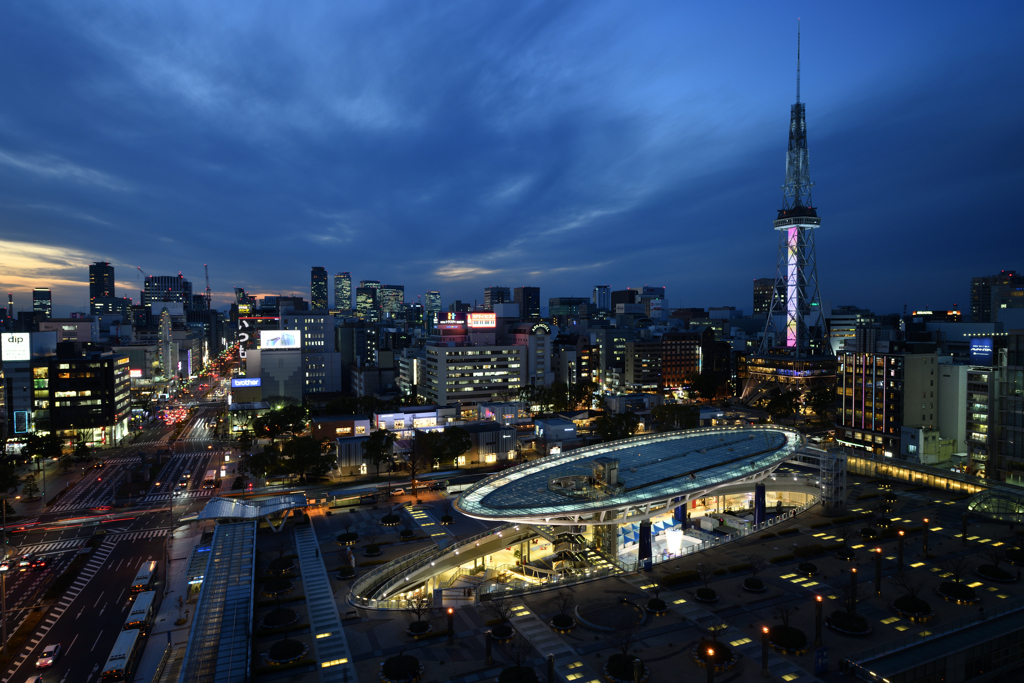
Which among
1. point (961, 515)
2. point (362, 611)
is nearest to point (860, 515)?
point (961, 515)

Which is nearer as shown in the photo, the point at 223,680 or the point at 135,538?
the point at 223,680

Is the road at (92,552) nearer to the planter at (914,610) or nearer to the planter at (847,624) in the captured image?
the planter at (847,624)

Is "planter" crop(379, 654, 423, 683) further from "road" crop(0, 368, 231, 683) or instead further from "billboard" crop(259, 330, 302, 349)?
"billboard" crop(259, 330, 302, 349)

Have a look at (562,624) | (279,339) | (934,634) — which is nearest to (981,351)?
(934,634)

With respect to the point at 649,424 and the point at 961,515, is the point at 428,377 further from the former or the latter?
the point at 961,515

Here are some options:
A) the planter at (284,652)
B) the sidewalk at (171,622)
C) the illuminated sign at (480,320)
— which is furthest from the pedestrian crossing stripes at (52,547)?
the illuminated sign at (480,320)

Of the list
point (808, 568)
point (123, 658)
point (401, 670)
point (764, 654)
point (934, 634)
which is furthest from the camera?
point (808, 568)

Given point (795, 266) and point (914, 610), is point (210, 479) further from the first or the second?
point (795, 266)
